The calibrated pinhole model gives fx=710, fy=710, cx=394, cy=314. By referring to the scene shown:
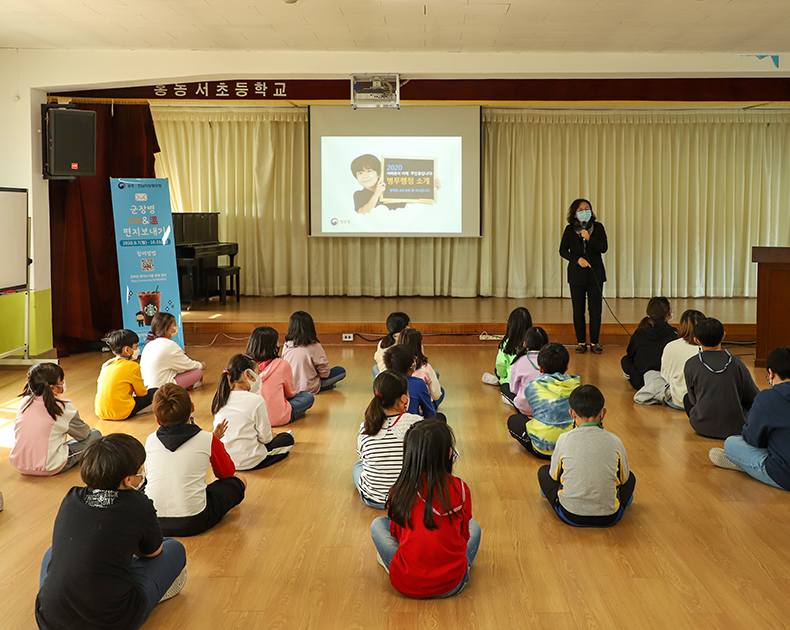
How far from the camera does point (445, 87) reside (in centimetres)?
642

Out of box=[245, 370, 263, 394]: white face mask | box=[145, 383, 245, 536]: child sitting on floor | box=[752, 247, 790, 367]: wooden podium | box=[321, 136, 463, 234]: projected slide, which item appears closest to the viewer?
box=[145, 383, 245, 536]: child sitting on floor

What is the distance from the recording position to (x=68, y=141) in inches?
239

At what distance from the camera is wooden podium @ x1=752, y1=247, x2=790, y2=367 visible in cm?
577

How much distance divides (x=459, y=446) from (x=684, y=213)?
6.93 metres

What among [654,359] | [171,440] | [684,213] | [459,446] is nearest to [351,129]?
[684,213]

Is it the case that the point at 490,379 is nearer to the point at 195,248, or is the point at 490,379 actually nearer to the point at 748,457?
the point at 748,457

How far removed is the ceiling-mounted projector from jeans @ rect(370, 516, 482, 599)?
4.43 metres

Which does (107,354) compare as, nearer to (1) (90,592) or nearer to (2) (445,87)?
(2) (445,87)

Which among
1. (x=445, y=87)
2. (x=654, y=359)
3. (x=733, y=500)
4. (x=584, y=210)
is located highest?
(x=445, y=87)

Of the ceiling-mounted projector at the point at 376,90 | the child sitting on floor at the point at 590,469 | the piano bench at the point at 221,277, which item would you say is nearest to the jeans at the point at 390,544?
the child sitting on floor at the point at 590,469

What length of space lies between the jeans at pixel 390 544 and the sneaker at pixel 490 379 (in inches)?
117

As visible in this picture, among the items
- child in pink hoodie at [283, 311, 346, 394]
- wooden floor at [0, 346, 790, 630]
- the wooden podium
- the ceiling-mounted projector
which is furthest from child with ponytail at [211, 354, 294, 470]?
the wooden podium

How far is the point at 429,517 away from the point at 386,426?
0.65m

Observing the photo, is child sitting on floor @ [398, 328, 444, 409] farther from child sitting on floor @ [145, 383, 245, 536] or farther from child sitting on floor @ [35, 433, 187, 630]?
child sitting on floor @ [35, 433, 187, 630]
